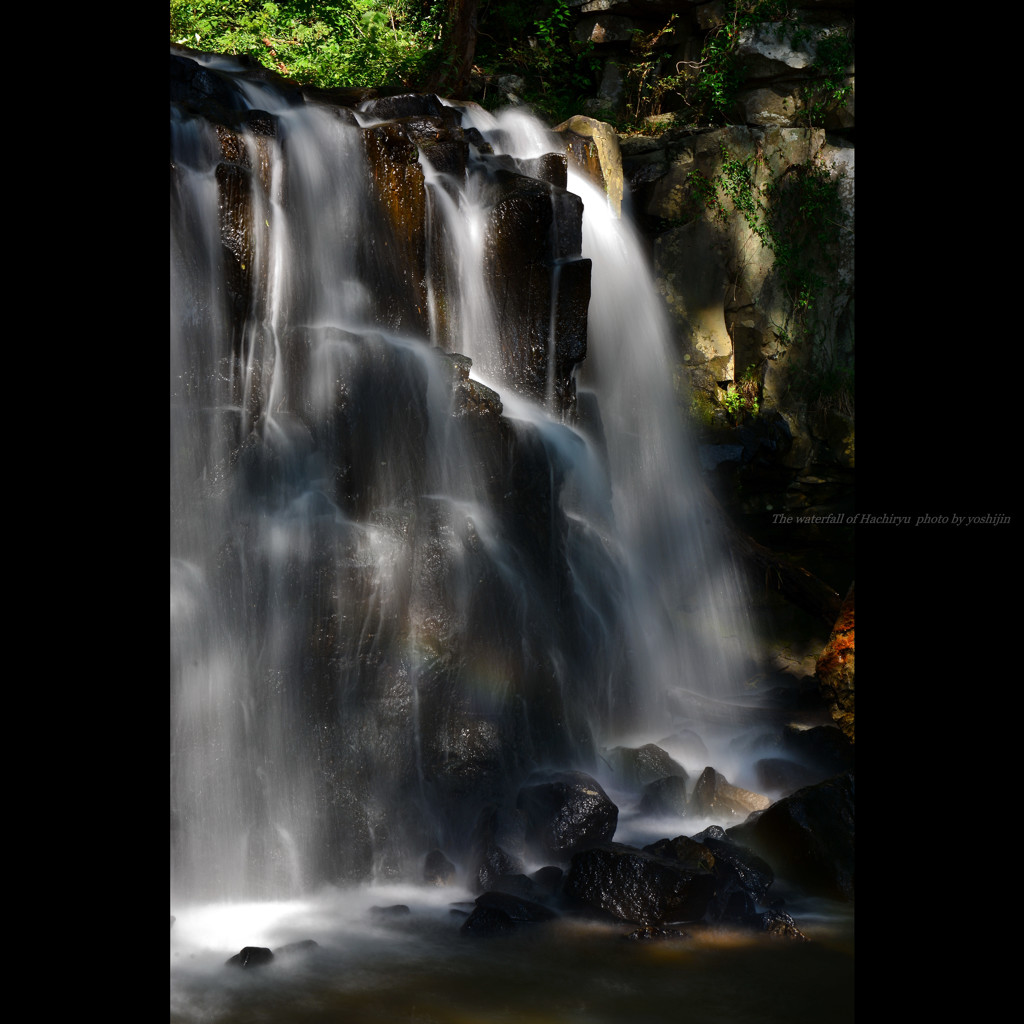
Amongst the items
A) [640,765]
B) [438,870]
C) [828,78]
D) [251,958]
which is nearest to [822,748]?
[640,765]

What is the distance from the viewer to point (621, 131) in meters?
11.1

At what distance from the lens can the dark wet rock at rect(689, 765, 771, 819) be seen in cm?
546

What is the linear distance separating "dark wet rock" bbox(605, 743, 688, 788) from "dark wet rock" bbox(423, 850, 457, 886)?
1.46 meters

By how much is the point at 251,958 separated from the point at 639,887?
1.56m

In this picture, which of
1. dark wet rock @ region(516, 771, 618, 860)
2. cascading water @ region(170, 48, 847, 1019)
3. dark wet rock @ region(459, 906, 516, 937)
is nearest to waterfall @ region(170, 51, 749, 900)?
cascading water @ region(170, 48, 847, 1019)

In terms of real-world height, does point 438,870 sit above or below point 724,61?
below

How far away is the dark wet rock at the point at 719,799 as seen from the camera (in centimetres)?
546

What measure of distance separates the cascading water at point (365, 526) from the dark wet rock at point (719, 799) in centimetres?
64

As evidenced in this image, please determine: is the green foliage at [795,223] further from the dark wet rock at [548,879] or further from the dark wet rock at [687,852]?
the dark wet rock at [548,879]

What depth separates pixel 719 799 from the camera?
5.52 meters

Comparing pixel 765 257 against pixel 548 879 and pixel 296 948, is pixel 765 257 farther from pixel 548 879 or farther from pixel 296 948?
pixel 296 948

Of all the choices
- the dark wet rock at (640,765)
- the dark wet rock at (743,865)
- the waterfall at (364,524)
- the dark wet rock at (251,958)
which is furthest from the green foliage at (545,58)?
the dark wet rock at (251,958)
